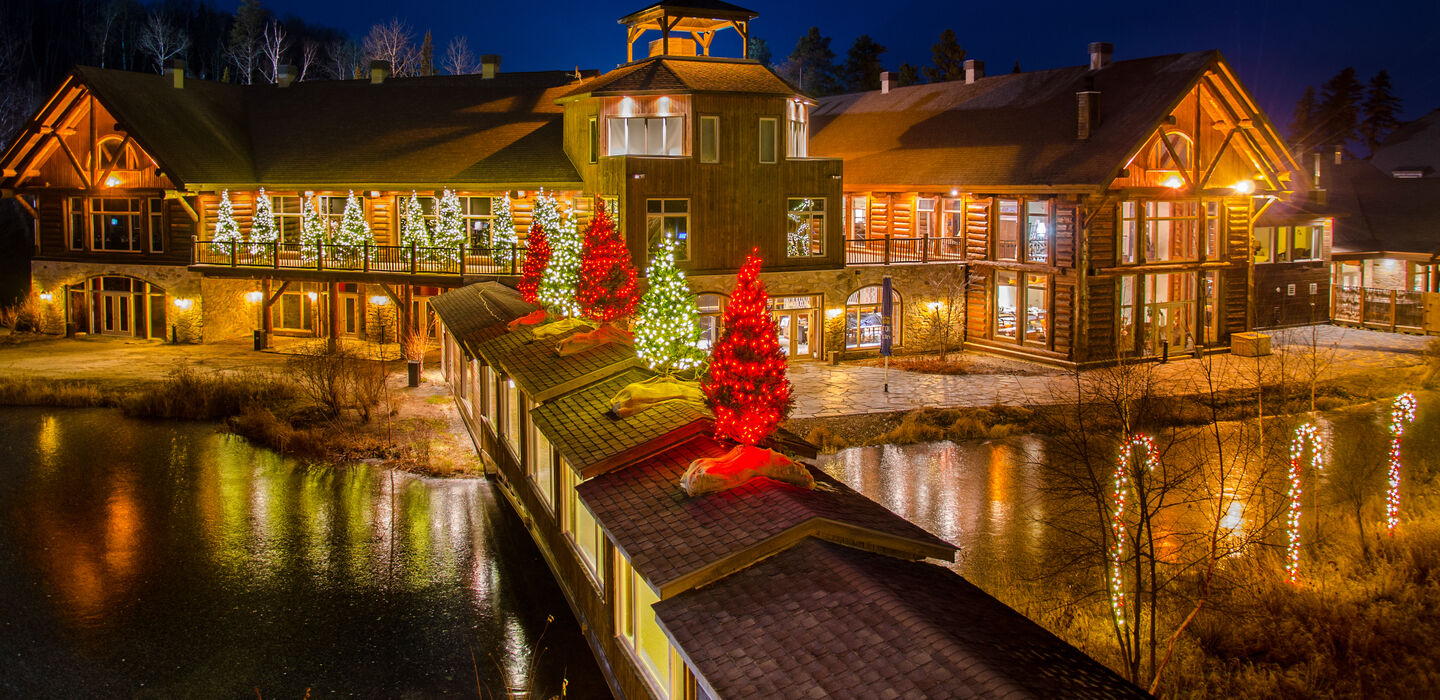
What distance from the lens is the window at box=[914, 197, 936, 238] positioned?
40.9 metres

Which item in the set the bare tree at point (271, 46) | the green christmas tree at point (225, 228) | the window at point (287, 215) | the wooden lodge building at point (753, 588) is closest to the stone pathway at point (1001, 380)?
the wooden lodge building at point (753, 588)

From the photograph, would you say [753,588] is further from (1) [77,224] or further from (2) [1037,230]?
(1) [77,224]

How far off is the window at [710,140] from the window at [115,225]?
67.4ft

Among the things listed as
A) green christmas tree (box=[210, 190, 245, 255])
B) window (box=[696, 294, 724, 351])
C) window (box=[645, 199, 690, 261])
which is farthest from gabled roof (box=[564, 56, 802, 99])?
green christmas tree (box=[210, 190, 245, 255])

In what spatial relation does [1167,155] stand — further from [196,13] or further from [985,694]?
[196,13]

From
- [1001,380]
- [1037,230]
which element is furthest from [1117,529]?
[1037,230]

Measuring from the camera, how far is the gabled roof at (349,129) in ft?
127

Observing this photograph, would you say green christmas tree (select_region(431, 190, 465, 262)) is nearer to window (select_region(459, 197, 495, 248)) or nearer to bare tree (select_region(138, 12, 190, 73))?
window (select_region(459, 197, 495, 248))

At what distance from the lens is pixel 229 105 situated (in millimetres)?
43250

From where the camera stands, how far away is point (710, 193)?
34.6 meters

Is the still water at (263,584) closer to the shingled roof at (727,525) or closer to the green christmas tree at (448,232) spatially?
the shingled roof at (727,525)

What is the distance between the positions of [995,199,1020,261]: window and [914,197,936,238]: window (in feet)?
11.1

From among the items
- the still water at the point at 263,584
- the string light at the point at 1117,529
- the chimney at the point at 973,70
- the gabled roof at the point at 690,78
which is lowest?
the still water at the point at 263,584

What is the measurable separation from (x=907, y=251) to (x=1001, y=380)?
23.0 feet
